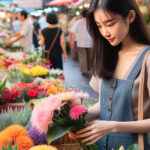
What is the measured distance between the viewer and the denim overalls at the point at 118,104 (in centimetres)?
125

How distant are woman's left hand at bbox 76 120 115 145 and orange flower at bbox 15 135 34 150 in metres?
0.22

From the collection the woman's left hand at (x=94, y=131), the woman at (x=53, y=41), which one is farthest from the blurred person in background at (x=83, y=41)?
the woman's left hand at (x=94, y=131)

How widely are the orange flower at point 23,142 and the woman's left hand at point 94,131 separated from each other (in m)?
0.22

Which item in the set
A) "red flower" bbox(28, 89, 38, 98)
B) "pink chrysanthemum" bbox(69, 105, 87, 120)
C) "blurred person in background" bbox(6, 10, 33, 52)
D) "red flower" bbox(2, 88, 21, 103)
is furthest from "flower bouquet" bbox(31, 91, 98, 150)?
"blurred person in background" bbox(6, 10, 33, 52)

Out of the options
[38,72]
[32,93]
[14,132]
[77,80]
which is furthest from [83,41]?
[14,132]

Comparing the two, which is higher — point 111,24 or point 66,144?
point 111,24

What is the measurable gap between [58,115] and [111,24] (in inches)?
19.4

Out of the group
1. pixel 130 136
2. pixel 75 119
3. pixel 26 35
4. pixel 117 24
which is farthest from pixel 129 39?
pixel 26 35

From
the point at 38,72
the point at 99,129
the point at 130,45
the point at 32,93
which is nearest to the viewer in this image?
the point at 99,129

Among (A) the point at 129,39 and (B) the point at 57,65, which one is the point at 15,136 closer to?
(A) the point at 129,39

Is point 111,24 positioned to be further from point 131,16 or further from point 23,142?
point 23,142

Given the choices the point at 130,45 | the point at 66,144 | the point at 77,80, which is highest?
the point at 130,45

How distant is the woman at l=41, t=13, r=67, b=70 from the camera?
555cm

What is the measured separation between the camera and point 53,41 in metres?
5.66
